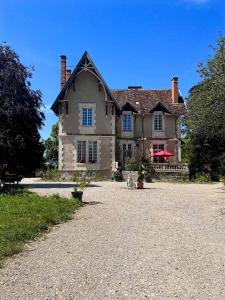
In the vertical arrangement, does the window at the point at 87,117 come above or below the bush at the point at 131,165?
above

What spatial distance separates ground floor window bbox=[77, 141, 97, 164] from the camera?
39.3 metres

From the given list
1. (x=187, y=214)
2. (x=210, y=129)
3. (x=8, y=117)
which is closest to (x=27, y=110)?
(x=8, y=117)

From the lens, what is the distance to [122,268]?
756 centimetres

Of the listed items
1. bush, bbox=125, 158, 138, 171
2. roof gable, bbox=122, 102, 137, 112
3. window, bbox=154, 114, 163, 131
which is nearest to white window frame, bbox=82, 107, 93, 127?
roof gable, bbox=122, 102, 137, 112

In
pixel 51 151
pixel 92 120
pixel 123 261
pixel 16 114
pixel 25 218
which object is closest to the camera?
pixel 123 261

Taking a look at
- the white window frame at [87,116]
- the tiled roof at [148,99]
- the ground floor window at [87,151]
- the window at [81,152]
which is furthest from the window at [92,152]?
the tiled roof at [148,99]

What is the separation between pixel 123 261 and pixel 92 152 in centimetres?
3148

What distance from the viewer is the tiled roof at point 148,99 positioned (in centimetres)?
4312

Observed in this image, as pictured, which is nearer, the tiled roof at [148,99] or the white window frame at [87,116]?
the white window frame at [87,116]

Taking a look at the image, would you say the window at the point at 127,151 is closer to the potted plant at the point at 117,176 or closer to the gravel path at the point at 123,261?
the potted plant at the point at 117,176

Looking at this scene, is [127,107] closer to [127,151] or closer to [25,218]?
[127,151]

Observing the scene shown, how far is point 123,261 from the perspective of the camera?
26.6ft

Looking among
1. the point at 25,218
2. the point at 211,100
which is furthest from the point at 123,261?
the point at 211,100

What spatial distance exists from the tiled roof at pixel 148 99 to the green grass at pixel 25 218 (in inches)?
1016
